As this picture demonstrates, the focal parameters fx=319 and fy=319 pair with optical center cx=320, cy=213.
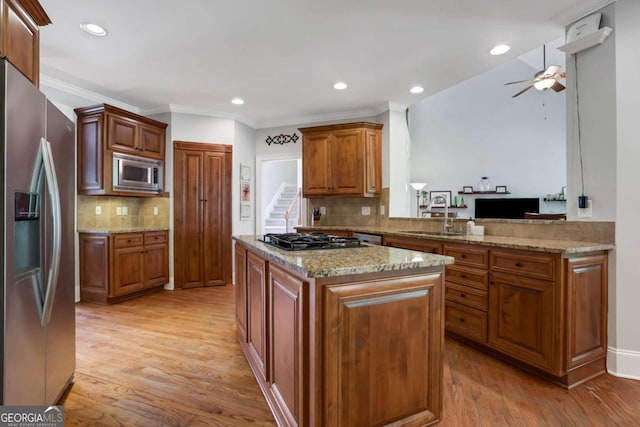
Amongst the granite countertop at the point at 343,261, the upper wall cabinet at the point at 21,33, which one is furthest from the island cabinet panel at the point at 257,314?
the upper wall cabinet at the point at 21,33

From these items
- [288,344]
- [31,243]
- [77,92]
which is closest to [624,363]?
[288,344]

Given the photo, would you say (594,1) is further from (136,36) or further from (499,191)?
(499,191)

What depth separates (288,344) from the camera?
1507mm

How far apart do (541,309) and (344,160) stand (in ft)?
9.74

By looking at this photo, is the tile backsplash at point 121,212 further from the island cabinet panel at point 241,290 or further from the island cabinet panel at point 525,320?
the island cabinet panel at point 525,320

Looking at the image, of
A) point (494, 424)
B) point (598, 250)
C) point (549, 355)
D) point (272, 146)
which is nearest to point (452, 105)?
point (272, 146)

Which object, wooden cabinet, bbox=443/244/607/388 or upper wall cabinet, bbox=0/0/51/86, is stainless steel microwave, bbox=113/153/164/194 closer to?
upper wall cabinet, bbox=0/0/51/86

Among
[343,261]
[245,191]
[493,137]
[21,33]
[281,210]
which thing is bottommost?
[343,261]

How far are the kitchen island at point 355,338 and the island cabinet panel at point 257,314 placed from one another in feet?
0.43

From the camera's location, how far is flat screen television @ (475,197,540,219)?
289 inches

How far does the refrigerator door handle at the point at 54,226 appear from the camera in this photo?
1538 mm

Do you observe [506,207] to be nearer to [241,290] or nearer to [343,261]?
[241,290]

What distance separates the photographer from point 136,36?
2.71m

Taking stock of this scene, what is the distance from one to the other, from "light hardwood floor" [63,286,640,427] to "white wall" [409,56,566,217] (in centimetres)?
625
